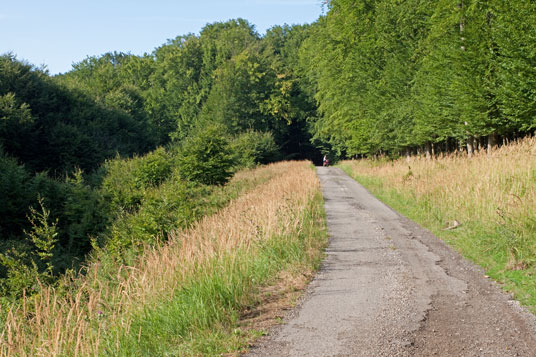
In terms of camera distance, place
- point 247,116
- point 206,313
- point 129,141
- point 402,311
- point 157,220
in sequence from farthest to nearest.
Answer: point 247,116
point 129,141
point 157,220
point 402,311
point 206,313

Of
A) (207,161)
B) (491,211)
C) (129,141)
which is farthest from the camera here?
(129,141)

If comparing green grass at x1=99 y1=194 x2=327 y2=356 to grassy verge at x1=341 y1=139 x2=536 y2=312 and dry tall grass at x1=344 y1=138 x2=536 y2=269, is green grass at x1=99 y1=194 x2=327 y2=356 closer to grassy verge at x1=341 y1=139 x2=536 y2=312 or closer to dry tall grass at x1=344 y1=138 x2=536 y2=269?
grassy verge at x1=341 y1=139 x2=536 y2=312

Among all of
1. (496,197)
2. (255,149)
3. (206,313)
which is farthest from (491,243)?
(255,149)

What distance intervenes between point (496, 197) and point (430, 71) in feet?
47.3

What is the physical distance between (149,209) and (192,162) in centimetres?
871

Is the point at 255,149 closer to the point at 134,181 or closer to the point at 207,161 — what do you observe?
the point at 134,181

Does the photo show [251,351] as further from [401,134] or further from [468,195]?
[401,134]

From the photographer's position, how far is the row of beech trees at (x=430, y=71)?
1633 centimetres

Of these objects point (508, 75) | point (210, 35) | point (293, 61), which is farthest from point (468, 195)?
point (210, 35)

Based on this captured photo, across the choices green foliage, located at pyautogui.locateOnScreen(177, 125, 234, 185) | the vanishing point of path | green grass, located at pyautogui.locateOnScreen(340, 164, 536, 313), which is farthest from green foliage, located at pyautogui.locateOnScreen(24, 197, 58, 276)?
green foliage, located at pyautogui.locateOnScreen(177, 125, 234, 185)

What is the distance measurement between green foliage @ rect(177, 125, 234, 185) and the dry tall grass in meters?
11.3

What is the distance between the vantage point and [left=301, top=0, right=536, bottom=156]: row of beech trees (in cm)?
1633

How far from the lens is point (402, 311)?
5.95 m

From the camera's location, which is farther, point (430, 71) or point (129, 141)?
point (129, 141)
